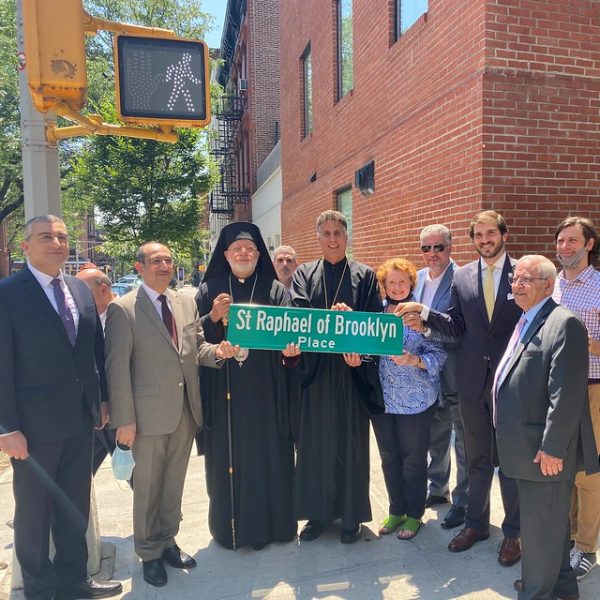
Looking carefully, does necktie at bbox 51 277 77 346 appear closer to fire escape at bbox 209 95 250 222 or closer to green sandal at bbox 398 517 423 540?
green sandal at bbox 398 517 423 540

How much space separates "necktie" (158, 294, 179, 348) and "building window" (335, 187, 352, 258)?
628cm

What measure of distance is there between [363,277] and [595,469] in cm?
176

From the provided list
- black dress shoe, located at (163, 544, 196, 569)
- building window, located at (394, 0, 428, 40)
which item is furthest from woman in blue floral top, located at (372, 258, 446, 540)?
building window, located at (394, 0, 428, 40)

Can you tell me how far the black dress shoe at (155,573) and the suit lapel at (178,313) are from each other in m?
1.34

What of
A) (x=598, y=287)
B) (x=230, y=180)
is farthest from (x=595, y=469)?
(x=230, y=180)

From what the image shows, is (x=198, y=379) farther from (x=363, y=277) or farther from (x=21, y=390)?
(x=363, y=277)

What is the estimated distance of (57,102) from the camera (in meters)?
2.79

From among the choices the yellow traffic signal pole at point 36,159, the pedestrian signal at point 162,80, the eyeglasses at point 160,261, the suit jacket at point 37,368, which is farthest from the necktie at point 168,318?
the pedestrian signal at point 162,80

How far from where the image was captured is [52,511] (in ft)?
9.77

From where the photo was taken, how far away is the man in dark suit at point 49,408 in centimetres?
272

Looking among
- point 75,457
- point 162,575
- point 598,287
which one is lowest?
point 162,575

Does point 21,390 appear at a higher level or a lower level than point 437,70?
lower

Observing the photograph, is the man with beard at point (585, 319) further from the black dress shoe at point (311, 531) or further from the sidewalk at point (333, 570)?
the black dress shoe at point (311, 531)

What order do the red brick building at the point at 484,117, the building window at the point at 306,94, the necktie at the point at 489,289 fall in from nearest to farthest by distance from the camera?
the necktie at the point at 489,289 → the red brick building at the point at 484,117 → the building window at the point at 306,94
